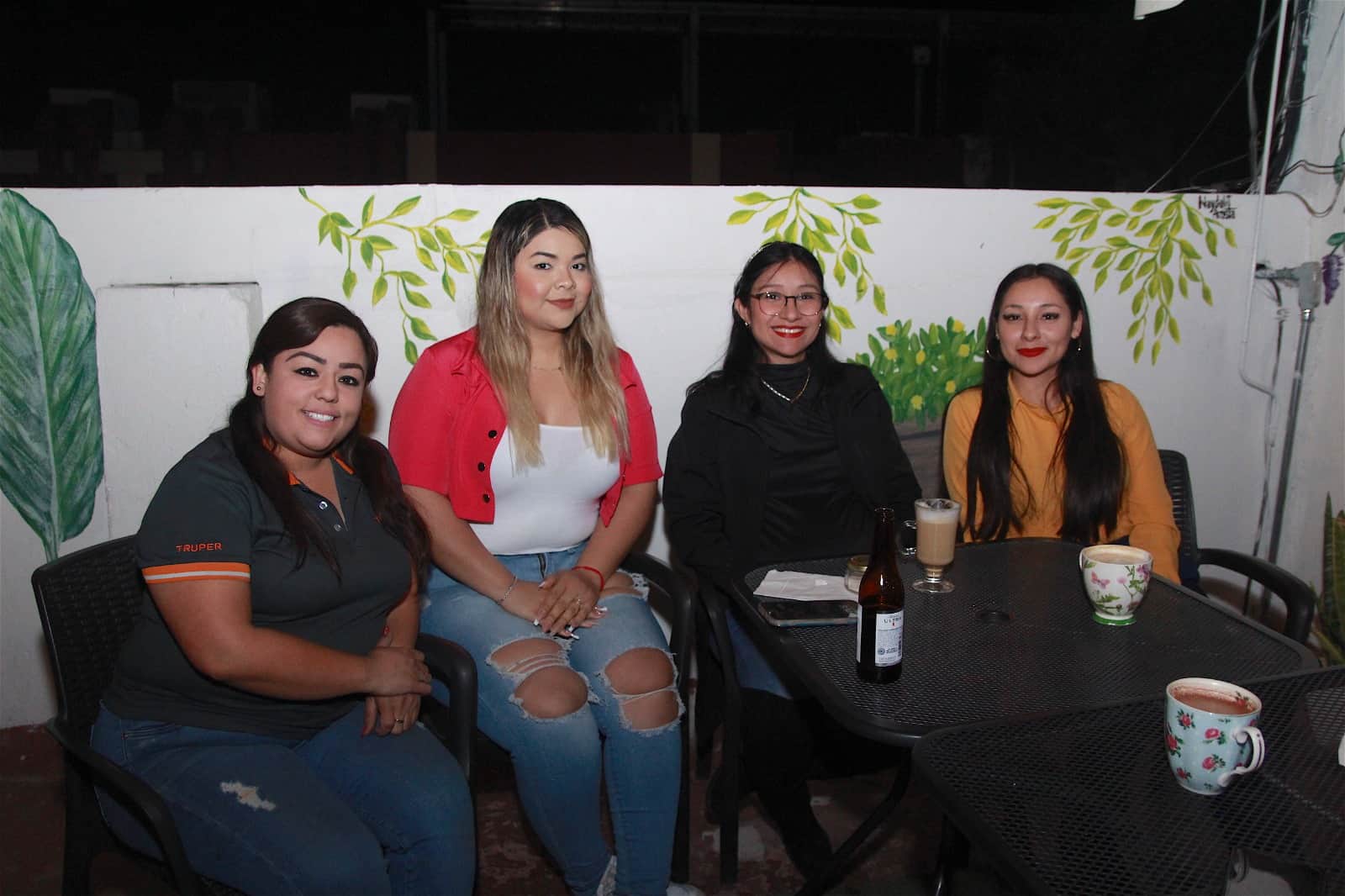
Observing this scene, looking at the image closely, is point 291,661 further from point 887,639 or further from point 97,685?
point 887,639

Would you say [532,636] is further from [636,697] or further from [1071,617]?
[1071,617]

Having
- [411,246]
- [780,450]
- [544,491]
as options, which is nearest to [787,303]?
[780,450]

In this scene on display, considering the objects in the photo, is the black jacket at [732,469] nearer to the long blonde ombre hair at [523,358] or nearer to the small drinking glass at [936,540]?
the long blonde ombre hair at [523,358]

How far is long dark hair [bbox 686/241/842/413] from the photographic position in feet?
7.80

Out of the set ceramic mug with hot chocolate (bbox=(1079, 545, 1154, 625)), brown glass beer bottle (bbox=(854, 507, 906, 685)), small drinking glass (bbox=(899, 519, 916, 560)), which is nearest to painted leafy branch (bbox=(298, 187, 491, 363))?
small drinking glass (bbox=(899, 519, 916, 560))

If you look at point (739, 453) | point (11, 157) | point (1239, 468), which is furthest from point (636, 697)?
point (11, 157)

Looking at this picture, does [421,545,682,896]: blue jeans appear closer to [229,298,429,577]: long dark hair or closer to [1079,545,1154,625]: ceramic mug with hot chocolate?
[229,298,429,577]: long dark hair

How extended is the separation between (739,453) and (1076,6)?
21.3 ft

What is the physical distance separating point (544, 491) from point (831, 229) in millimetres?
1247

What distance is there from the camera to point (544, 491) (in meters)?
2.19

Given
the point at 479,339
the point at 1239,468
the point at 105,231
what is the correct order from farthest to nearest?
the point at 1239,468, the point at 105,231, the point at 479,339

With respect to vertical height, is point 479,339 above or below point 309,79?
below

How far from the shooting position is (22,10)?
8.48 metres

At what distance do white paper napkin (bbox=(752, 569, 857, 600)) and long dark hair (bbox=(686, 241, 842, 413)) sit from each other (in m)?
0.58
